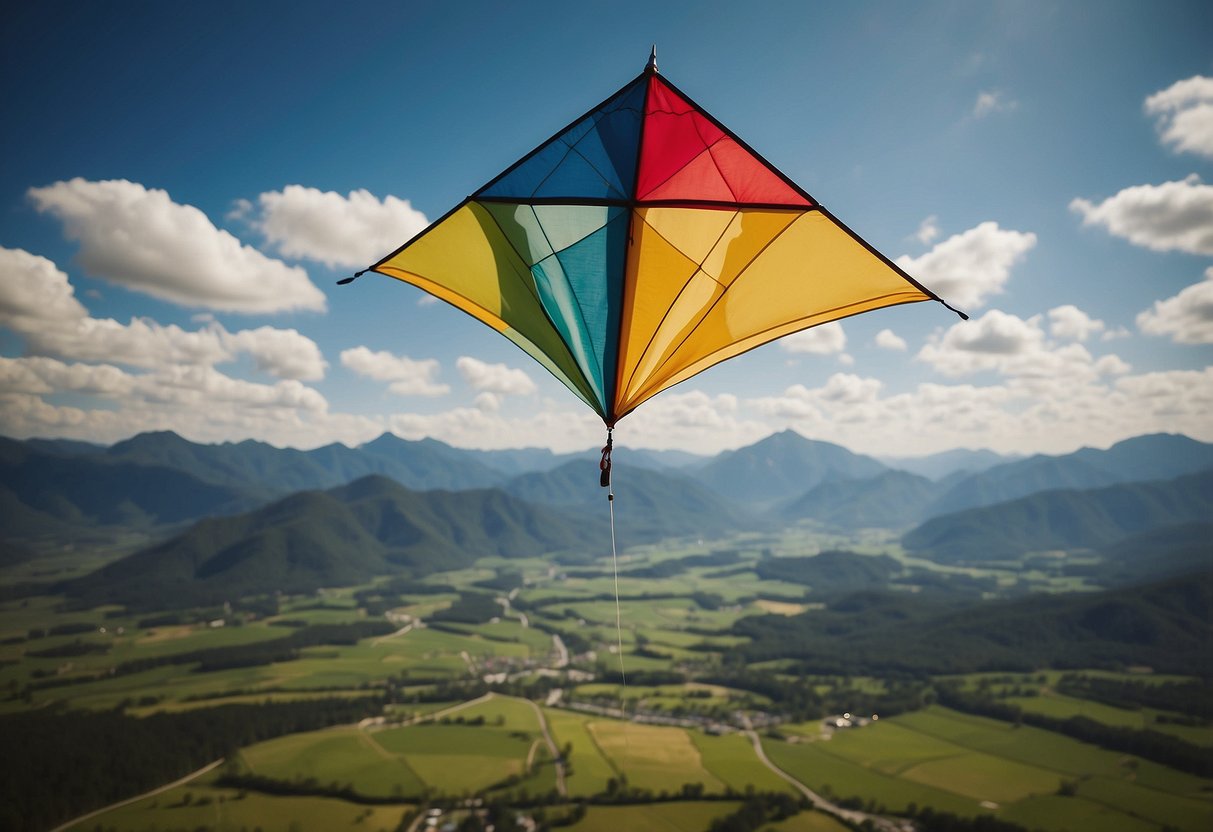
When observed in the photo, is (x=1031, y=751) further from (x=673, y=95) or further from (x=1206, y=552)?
(x=1206, y=552)

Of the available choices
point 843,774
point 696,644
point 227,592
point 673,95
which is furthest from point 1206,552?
point 227,592

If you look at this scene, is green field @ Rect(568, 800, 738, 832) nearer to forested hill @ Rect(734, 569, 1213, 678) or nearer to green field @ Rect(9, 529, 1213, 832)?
green field @ Rect(9, 529, 1213, 832)

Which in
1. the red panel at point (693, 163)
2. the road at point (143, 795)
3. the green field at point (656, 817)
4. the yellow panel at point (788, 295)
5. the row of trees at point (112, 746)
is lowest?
the road at point (143, 795)

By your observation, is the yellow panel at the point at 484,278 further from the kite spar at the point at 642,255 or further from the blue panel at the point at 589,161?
the blue panel at the point at 589,161

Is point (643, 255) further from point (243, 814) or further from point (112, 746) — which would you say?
point (112, 746)

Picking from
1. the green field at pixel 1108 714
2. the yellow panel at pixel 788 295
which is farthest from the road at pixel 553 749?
the green field at pixel 1108 714

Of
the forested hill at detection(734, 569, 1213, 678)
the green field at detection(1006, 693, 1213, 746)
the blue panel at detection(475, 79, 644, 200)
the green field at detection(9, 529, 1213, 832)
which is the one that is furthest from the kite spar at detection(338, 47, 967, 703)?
the forested hill at detection(734, 569, 1213, 678)
